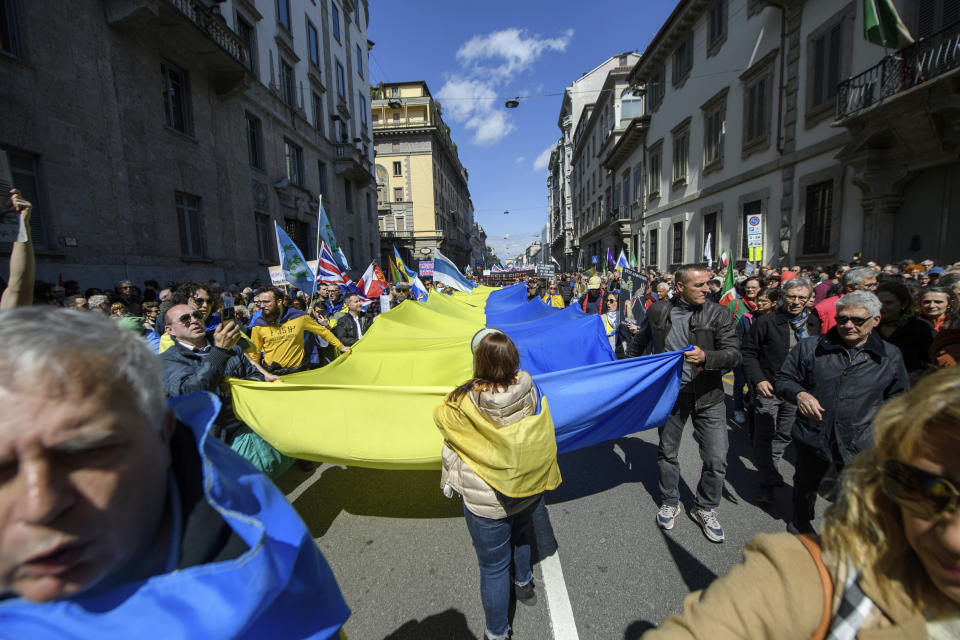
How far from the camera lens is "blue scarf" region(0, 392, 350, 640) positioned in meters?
0.72

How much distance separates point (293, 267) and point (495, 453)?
6424 millimetres

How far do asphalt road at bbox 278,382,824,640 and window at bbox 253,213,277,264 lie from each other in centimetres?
1455

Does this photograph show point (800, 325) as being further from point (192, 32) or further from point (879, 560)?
point (192, 32)

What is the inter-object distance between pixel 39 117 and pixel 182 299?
7168 millimetres

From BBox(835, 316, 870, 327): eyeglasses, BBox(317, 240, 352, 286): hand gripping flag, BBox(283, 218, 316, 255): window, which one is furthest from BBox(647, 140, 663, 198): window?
BBox(835, 316, 870, 327): eyeglasses

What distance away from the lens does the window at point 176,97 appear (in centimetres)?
1191

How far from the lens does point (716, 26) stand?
1716 cm

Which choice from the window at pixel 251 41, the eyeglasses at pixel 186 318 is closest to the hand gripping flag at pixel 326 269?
the eyeglasses at pixel 186 318

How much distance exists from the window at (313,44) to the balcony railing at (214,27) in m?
7.20

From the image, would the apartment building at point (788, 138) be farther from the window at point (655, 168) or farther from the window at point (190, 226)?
the window at point (190, 226)

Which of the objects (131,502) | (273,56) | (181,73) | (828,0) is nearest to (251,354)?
(131,502)

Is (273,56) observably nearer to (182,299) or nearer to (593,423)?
(182,299)

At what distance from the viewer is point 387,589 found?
2.70m

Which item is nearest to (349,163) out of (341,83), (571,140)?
(341,83)
